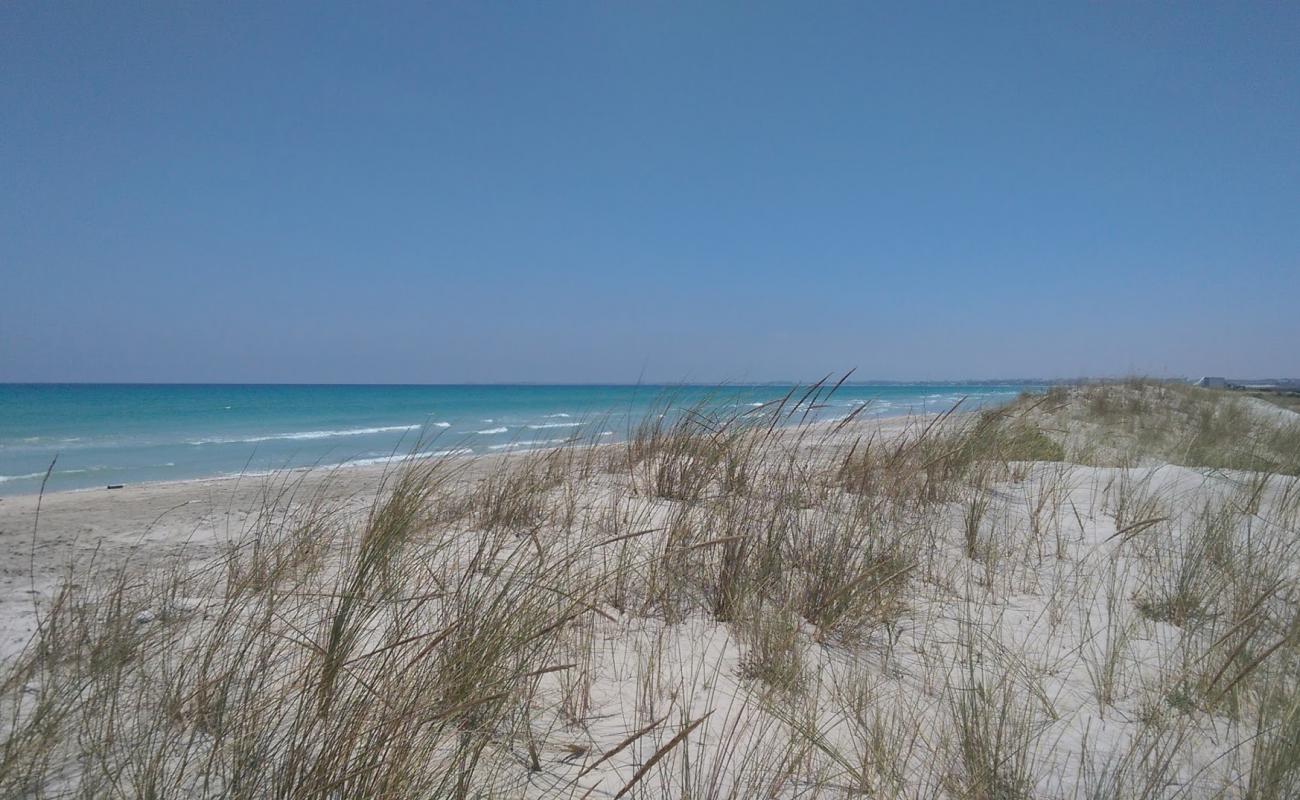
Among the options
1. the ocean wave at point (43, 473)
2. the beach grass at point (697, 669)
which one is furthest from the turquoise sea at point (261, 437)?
the beach grass at point (697, 669)

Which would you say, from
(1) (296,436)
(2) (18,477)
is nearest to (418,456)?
(2) (18,477)

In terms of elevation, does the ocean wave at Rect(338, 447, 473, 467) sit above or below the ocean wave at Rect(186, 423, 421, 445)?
above

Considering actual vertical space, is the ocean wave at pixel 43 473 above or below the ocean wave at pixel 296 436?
below

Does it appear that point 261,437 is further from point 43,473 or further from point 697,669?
point 697,669

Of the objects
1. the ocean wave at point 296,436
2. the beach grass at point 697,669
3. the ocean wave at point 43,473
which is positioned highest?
the beach grass at point 697,669

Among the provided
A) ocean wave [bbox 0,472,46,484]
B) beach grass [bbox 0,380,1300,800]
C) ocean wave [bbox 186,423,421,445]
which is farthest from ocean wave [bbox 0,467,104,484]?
beach grass [bbox 0,380,1300,800]

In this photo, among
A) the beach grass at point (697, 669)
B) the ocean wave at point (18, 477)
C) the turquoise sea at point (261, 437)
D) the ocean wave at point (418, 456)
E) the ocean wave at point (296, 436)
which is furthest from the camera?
the ocean wave at point (296, 436)

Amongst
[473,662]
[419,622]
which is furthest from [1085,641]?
[419,622]

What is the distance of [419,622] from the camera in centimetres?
198

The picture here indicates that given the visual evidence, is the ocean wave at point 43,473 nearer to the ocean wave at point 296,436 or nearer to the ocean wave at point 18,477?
the ocean wave at point 18,477

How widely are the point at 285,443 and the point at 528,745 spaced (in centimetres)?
1668

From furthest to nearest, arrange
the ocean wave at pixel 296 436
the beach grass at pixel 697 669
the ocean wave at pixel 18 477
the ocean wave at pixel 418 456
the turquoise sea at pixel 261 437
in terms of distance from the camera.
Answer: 1. the ocean wave at pixel 296 436
2. the ocean wave at pixel 18 477
3. the turquoise sea at pixel 261 437
4. the ocean wave at pixel 418 456
5. the beach grass at pixel 697 669

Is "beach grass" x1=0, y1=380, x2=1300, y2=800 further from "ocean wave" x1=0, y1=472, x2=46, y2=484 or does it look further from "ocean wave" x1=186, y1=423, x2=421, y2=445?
"ocean wave" x1=186, y1=423, x2=421, y2=445

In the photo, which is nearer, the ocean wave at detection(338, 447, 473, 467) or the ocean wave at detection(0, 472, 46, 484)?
the ocean wave at detection(338, 447, 473, 467)
